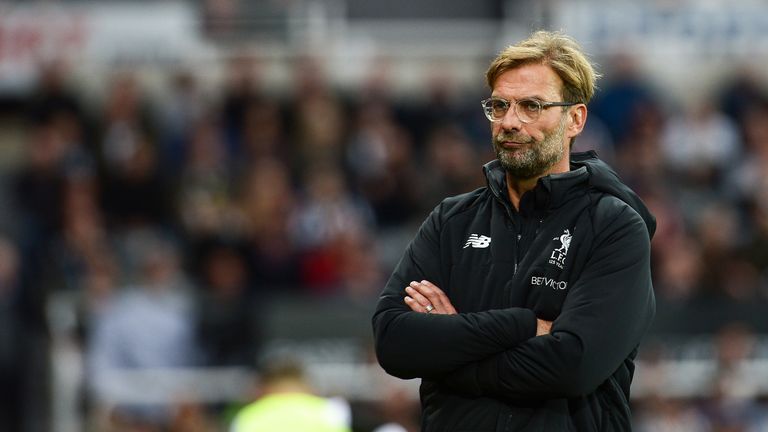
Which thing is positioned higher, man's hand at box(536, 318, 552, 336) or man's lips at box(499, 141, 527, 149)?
man's lips at box(499, 141, 527, 149)

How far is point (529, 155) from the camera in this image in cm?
432

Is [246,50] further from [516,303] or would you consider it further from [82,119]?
[516,303]

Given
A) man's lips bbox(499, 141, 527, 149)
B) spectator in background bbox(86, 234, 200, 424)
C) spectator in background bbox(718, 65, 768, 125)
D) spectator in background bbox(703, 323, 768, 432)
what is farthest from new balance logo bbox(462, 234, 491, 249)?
spectator in background bbox(718, 65, 768, 125)

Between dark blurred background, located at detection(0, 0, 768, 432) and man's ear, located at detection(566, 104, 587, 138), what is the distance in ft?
11.5

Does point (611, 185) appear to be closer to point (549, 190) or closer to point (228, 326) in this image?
point (549, 190)

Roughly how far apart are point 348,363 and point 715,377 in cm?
287

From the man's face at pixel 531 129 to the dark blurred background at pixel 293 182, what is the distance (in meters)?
3.54

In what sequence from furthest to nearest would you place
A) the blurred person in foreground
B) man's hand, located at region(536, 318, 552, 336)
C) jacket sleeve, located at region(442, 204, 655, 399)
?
1. the blurred person in foreground
2. man's hand, located at region(536, 318, 552, 336)
3. jacket sleeve, located at region(442, 204, 655, 399)

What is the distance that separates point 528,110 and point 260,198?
861 cm

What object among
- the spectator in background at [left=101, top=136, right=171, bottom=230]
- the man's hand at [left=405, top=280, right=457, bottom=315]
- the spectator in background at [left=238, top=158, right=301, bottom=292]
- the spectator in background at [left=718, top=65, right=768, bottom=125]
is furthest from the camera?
the spectator in background at [left=718, top=65, right=768, bottom=125]

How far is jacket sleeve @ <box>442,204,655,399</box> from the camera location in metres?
4.12

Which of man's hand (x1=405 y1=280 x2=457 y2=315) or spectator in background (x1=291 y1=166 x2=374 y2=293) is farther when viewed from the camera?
spectator in background (x1=291 y1=166 x2=374 y2=293)

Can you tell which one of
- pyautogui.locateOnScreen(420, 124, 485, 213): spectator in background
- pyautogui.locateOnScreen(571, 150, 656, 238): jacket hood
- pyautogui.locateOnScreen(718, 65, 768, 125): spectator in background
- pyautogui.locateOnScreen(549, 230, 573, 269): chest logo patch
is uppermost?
pyautogui.locateOnScreen(571, 150, 656, 238): jacket hood

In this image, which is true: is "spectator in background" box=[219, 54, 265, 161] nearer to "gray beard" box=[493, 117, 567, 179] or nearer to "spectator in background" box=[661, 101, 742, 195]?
"spectator in background" box=[661, 101, 742, 195]
